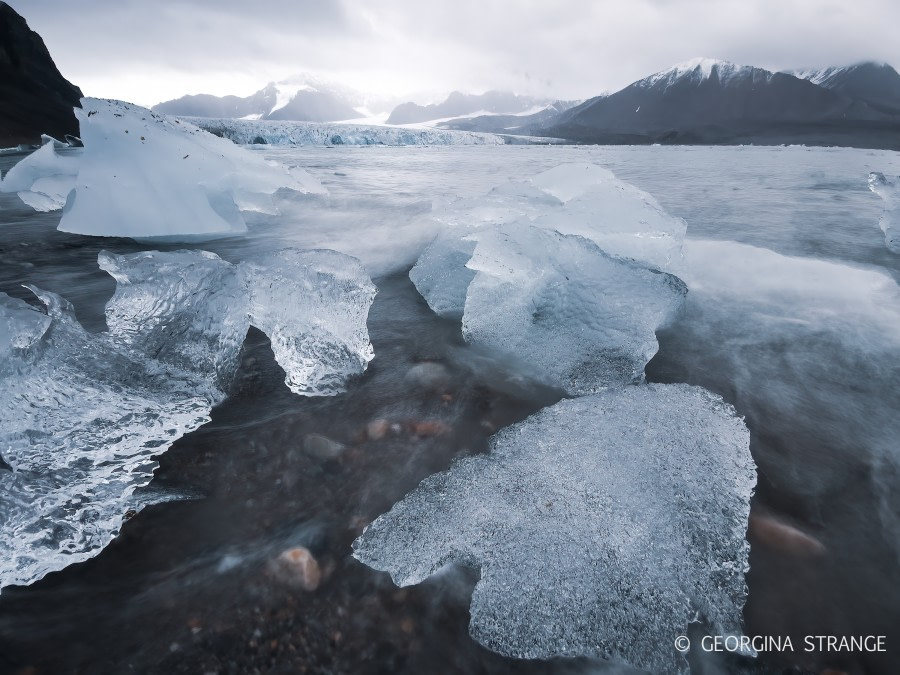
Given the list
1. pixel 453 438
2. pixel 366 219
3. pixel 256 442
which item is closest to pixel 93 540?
pixel 256 442

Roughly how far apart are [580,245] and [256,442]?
1.77 metres

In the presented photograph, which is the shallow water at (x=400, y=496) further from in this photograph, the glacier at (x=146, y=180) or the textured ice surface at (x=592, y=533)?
the glacier at (x=146, y=180)

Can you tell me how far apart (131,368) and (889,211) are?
6075 mm

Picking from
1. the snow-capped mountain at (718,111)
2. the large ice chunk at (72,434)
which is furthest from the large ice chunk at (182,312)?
the snow-capped mountain at (718,111)

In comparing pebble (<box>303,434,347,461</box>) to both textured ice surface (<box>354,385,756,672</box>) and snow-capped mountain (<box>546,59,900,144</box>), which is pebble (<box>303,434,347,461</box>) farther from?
snow-capped mountain (<box>546,59,900,144</box>)

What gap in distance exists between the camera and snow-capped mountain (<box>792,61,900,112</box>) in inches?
5005

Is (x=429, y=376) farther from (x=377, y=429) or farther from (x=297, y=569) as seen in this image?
(x=297, y=569)

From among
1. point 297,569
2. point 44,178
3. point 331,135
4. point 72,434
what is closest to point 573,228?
point 297,569

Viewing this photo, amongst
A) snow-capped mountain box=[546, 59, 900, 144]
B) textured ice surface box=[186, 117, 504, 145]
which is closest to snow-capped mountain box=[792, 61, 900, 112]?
snow-capped mountain box=[546, 59, 900, 144]

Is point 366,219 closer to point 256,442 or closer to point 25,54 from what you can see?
point 256,442

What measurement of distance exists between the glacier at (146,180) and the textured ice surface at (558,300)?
276 centimetres

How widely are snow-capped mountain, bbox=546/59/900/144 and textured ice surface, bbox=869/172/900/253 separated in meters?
84.7

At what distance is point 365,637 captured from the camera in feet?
3.01

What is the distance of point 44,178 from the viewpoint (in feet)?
16.7
